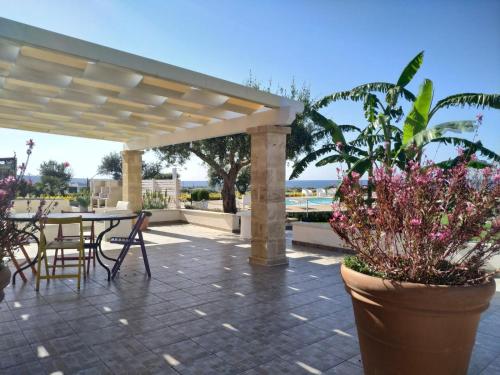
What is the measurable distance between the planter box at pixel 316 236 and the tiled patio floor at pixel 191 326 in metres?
2.18

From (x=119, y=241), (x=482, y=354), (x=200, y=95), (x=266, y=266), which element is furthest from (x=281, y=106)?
(x=482, y=354)

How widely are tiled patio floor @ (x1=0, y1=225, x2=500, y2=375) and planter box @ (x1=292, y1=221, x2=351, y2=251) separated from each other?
2184mm

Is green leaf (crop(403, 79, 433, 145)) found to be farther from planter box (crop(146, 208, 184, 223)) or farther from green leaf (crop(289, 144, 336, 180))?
planter box (crop(146, 208, 184, 223))

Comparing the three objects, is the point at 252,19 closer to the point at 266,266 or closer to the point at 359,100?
the point at 359,100

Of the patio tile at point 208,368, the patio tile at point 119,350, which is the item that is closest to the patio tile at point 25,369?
the patio tile at point 119,350

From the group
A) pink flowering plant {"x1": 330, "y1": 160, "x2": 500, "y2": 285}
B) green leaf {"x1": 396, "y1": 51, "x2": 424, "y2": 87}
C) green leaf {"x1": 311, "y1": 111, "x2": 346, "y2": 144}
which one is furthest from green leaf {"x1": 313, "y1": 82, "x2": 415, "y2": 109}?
pink flowering plant {"x1": 330, "y1": 160, "x2": 500, "y2": 285}

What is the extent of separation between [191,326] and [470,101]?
19.8 ft

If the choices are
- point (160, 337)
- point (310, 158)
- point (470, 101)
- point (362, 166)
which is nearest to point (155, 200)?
point (310, 158)

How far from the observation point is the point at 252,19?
7.23 meters

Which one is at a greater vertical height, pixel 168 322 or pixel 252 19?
pixel 252 19

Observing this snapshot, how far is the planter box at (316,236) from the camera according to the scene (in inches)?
321

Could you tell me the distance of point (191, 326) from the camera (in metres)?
3.59

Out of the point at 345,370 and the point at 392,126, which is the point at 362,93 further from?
the point at 345,370

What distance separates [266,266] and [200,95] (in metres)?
3.17
